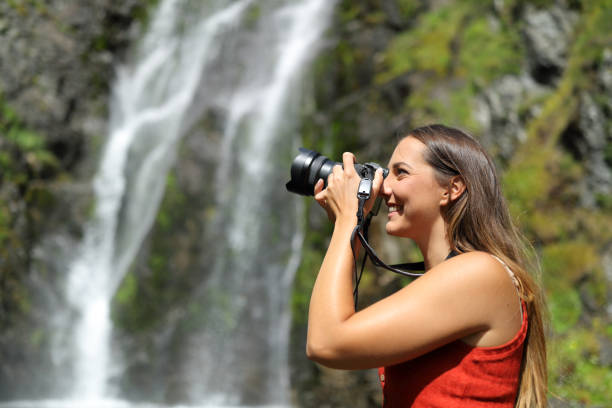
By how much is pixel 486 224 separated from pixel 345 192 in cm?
36

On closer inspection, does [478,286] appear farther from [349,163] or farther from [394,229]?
[349,163]

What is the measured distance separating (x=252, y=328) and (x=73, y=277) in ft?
10.9

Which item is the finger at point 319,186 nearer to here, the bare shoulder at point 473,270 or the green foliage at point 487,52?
the bare shoulder at point 473,270

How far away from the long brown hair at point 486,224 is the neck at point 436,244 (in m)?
0.03

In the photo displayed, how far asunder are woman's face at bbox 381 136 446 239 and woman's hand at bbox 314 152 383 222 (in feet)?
0.15

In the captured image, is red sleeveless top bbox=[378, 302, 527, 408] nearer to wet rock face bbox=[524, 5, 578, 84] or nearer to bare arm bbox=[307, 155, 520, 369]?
bare arm bbox=[307, 155, 520, 369]

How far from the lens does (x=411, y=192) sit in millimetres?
1477

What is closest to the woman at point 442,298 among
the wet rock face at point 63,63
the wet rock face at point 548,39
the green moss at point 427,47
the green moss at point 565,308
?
the green moss at point 565,308

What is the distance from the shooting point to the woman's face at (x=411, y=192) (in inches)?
57.9

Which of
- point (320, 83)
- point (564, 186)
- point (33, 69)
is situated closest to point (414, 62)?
point (320, 83)

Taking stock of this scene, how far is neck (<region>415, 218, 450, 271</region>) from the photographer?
4.94 ft

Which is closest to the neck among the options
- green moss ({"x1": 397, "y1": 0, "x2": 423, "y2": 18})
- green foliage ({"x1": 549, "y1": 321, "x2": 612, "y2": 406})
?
green foliage ({"x1": 549, "y1": 321, "x2": 612, "y2": 406})

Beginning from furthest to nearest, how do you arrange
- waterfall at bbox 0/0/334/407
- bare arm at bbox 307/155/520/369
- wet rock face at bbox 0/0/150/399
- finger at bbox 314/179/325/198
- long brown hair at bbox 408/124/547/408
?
wet rock face at bbox 0/0/150/399 < waterfall at bbox 0/0/334/407 < finger at bbox 314/179/325/198 < long brown hair at bbox 408/124/547/408 < bare arm at bbox 307/155/520/369

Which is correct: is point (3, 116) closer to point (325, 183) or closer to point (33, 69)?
point (33, 69)
